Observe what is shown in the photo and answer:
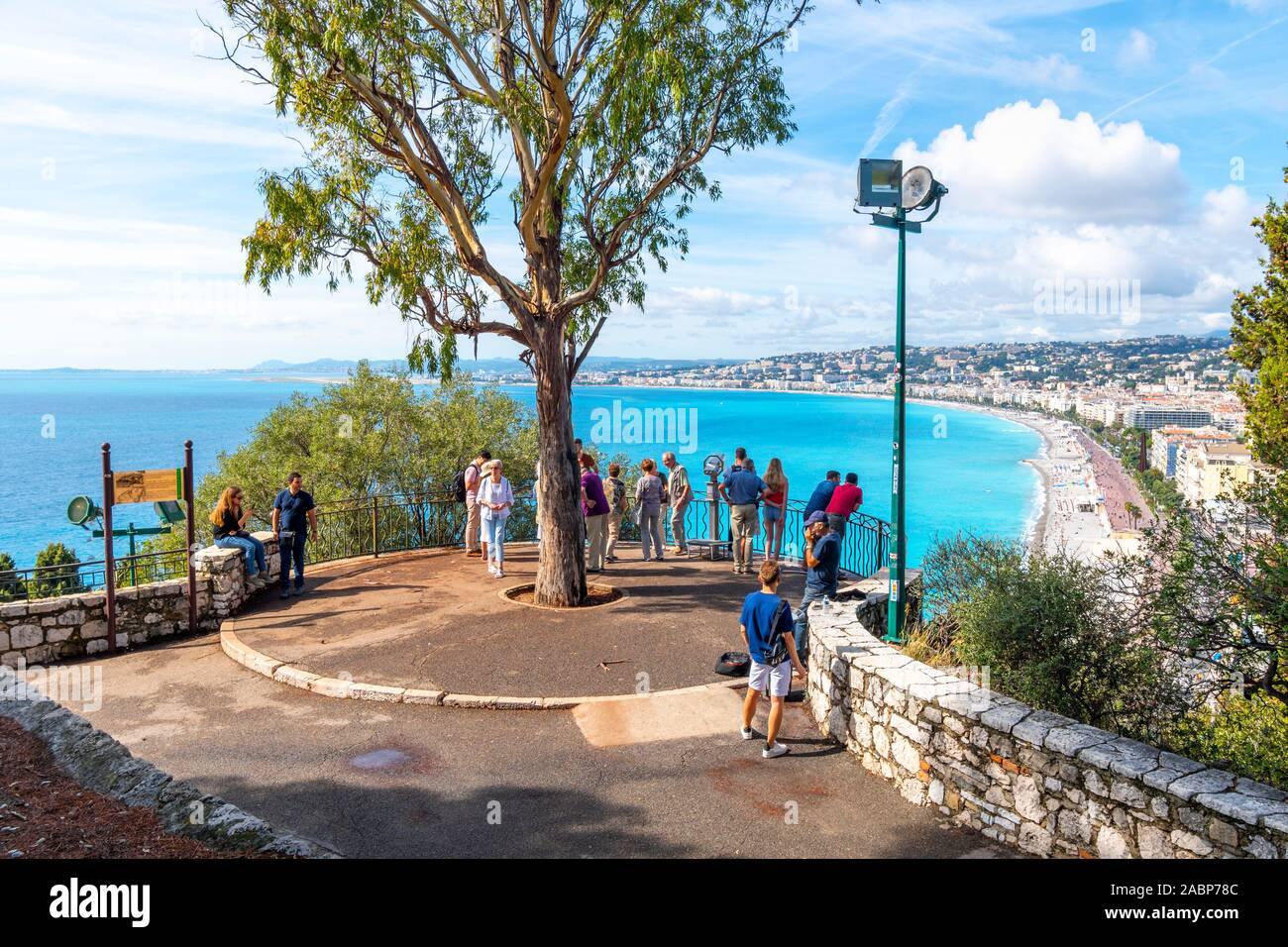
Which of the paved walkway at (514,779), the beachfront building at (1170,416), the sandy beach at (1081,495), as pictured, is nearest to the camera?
the paved walkway at (514,779)

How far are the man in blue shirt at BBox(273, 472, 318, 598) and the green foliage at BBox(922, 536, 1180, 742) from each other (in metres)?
9.70

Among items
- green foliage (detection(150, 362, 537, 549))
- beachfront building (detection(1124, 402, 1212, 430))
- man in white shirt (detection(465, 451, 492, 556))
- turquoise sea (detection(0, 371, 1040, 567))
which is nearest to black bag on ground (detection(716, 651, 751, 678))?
man in white shirt (detection(465, 451, 492, 556))

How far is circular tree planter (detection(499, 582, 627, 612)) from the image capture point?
490 inches

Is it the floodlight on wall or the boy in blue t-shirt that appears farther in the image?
the floodlight on wall

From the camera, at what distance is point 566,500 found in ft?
41.0

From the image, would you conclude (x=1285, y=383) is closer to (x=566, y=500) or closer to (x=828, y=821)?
(x=566, y=500)

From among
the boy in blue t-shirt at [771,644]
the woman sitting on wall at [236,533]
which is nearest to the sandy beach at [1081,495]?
the woman sitting on wall at [236,533]

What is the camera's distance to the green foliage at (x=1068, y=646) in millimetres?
6648

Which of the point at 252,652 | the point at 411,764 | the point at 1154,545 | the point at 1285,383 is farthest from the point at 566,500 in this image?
the point at 1285,383

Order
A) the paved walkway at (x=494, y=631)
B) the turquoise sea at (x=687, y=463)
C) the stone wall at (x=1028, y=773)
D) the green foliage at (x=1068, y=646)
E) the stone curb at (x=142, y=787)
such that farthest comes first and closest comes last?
the turquoise sea at (x=687, y=463) → the paved walkway at (x=494, y=631) → the green foliage at (x=1068, y=646) → the stone curb at (x=142, y=787) → the stone wall at (x=1028, y=773)

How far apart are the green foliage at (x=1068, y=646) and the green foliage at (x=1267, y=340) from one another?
10.1m

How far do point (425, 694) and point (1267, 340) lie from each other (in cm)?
1764

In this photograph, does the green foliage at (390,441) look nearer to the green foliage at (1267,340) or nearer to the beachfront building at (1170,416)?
the green foliage at (1267,340)

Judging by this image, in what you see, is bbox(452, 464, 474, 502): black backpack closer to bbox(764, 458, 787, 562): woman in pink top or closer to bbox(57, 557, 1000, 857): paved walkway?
bbox(764, 458, 787, 562): woman in pink top
